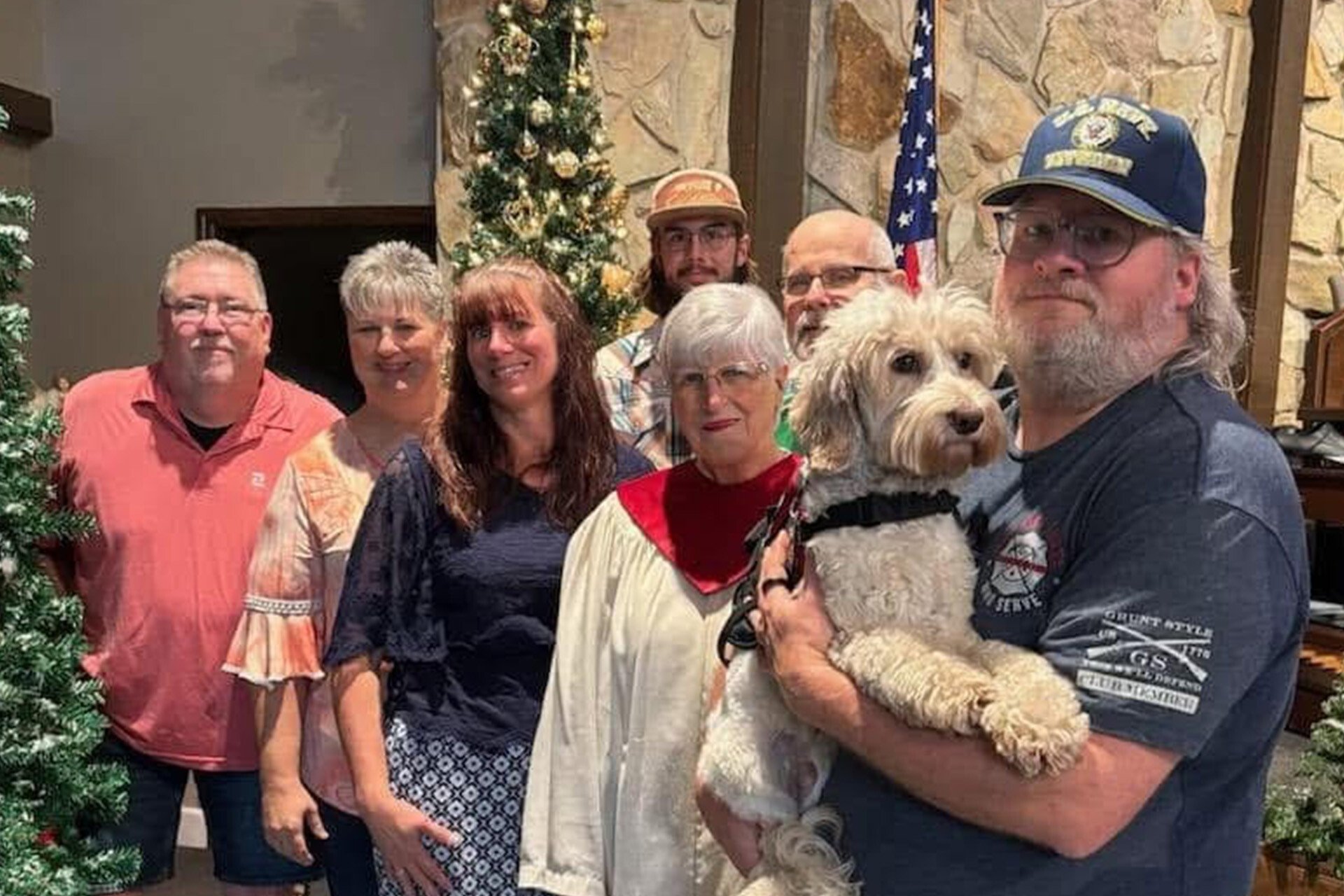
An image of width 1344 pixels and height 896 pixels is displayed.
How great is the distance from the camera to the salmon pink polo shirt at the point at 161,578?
2.39m

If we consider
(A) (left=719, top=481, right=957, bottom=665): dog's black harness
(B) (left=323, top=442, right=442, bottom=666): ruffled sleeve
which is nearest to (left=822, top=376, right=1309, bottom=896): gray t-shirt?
(A) (left=719, top=481, right=957, bottom=665): dog's black harness

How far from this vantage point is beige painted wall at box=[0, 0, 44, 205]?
5.61 meters

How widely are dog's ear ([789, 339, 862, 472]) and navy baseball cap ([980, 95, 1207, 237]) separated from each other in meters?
0.32

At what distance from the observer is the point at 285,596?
223 centimetres

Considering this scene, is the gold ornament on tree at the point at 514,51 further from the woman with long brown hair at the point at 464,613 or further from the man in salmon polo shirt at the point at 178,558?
the woman with long brown hair at the point at 464,613

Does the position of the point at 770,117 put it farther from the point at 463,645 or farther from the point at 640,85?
the point at 463,645

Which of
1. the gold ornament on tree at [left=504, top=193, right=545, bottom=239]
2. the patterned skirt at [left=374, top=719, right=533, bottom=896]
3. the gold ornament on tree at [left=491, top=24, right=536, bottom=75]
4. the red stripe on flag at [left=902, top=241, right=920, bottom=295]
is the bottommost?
the patterned skirt at [left=374, top=719, right=533, bottom=896]

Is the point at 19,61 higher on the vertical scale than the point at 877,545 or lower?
higher

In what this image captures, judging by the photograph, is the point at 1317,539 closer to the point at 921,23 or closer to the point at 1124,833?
the point at 921,23

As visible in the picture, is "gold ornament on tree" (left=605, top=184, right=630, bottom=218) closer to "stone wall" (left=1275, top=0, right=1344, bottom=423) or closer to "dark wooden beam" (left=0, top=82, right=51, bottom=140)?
"dark wooden beam" (left=0, top=82, right=51, bottom=140)

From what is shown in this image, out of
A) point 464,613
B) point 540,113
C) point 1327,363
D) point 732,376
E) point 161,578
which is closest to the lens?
point 732,376

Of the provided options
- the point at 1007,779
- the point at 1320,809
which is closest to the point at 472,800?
the point at 1007,779

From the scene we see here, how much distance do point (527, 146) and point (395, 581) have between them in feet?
8.47

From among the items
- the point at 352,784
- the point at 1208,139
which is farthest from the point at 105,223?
the point at 1208,139
